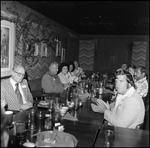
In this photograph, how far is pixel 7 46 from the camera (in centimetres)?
330

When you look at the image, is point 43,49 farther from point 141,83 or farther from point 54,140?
point 54,140

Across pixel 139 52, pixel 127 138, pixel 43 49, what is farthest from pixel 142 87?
pixel 139 52

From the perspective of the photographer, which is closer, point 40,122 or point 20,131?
point 20,131

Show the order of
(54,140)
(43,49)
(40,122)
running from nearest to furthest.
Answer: (54,140) → (40,122) → (43,49)

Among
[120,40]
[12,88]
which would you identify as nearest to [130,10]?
[12,88]

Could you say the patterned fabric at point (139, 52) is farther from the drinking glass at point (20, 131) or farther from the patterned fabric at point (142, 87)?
the drinking glass at point (20, 131)

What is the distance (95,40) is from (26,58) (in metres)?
5.01

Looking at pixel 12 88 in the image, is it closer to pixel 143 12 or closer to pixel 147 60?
pixel 143 12

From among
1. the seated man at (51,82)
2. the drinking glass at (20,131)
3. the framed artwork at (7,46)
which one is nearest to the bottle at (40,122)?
the drinking glass at (20,131)

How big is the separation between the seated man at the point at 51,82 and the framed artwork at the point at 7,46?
76cm

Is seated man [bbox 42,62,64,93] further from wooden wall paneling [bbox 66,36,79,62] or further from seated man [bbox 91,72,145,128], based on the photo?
wooden wall paneling [bbox 66,36,79,62]

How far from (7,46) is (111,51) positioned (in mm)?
5934

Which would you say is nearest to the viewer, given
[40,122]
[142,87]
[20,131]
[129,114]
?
[20,131]

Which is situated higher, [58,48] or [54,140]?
[58,48]
